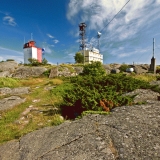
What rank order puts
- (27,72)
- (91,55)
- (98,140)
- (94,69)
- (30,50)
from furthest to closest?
(91,55)
(30,50)
(27,72)
(94,69)
(98,140)

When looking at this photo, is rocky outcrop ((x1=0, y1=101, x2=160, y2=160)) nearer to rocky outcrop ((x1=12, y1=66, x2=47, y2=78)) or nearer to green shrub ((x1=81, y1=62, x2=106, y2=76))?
green shrub ((x1=81, y1=62, x2=106, y2=76))

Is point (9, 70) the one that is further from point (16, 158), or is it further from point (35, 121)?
point (16, 158)

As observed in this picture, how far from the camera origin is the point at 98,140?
3699mm

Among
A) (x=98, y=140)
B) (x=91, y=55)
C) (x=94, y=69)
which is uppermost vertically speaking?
(x=91, y=55)

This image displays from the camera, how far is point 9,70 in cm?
2569

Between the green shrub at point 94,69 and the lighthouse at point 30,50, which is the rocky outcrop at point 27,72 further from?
the lighthouse at point 30,50

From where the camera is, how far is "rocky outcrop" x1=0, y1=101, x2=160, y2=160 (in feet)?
10.6

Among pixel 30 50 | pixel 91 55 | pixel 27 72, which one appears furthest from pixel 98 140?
pixel 91 55

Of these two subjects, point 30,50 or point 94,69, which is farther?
point 30,50

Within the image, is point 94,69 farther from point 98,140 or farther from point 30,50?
point 30,50

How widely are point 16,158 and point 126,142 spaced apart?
2.80 meters

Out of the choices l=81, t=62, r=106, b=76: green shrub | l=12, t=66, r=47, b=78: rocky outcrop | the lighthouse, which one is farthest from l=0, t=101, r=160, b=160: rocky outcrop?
the lighthouse

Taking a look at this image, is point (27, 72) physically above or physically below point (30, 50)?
below

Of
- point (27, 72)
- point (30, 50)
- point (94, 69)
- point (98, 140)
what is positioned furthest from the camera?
point (30, 50)
